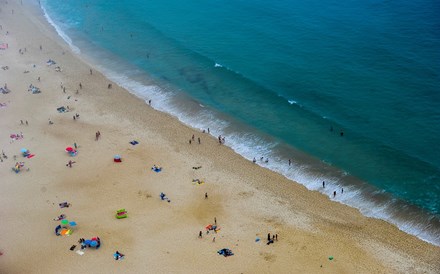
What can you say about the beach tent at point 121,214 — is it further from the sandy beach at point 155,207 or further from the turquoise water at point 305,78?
the turquoise water at point 305,78

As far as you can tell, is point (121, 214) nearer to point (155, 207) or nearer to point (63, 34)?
point (155, 207)

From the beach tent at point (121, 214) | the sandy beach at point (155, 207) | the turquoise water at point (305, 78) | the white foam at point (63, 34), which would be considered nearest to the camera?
the sandy beach at point (155, 207)

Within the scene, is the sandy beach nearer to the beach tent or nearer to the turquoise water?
the beach tent

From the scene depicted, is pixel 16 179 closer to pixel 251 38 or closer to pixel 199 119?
pixel 199 119

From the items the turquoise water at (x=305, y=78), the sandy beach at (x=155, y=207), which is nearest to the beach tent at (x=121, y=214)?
the sandy beach at (x=155, y=207)

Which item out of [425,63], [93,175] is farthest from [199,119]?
[425,63]

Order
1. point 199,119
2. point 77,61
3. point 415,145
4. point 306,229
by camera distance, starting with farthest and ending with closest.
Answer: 1. point 77,61
2. point 199,119
3. point 415,145
4. point 306,229

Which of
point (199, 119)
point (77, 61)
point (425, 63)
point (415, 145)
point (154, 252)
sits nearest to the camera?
point (154, 252)
